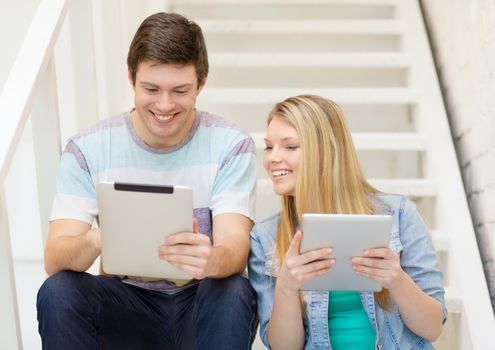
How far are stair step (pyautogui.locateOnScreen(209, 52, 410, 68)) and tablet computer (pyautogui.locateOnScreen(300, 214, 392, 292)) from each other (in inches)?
64.2

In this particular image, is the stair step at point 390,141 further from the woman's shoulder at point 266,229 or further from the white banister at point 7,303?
the white banister at point 7,303

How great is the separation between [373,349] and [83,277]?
60cm

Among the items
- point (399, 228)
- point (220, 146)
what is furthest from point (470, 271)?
point (220, 146)

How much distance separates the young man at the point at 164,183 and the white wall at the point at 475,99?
0.81 metres

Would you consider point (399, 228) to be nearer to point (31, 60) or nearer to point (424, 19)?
point (31, 60)

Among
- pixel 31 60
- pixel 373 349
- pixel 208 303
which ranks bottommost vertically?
pixel 373 349

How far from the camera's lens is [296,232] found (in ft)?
5.38

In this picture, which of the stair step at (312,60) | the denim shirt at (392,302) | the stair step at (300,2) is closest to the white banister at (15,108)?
the denim shirt at (392,302)

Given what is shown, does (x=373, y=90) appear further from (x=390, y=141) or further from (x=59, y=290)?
(x=59, y=290)

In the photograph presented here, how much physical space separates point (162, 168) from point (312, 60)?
137 centimetres

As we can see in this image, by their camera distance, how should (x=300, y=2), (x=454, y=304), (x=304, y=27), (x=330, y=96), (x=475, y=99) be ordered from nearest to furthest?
(x=454, y=304) → (x=475, y=99) → (x=330, y=96) → (x=304, y=27) → (x=300, y=2)

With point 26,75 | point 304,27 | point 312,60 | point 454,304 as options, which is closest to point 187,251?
point 26,75

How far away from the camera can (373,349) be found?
5.49 feet

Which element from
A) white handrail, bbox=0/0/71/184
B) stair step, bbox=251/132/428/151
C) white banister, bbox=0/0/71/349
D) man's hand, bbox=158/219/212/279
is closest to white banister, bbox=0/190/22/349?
white banister, bbox=0/0/71/349
